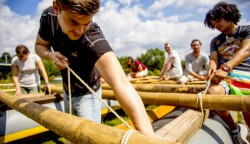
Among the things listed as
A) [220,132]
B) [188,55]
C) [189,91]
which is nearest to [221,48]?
[189,91]

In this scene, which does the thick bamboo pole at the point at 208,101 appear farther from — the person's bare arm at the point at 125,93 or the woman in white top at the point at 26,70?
the woman in white top at the point at 26,70

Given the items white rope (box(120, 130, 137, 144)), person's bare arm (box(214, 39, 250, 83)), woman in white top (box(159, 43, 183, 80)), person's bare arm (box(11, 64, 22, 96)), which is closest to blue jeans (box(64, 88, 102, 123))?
white rope (box(120, 130, 137, 144))

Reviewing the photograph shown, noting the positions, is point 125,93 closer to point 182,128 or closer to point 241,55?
point 182,128

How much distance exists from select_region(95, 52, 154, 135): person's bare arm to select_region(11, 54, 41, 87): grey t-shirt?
3703 mm

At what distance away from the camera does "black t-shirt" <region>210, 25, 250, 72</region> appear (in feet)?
8.23

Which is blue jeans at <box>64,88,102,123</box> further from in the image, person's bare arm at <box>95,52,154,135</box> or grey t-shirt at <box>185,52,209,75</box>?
grey t-shirt at <box>185,52,209,75</box>

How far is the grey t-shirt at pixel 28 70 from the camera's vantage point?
4.62 meters

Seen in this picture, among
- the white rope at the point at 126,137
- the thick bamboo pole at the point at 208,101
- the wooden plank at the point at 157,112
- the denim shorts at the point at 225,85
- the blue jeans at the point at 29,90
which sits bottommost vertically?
the wooden plank at the point at 157,112

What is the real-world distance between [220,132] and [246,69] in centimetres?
91

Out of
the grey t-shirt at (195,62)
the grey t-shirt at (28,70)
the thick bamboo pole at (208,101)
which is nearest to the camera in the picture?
the thick bamboo pole at (208,101)

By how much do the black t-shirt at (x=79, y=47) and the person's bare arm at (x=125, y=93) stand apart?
0.11m

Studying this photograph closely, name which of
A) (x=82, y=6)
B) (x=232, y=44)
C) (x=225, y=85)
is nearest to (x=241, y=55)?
(x=232, y=44)

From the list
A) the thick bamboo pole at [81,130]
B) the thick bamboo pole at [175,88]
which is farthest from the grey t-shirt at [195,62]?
the thick bamboo pole at [81,130]

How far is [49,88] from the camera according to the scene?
14.1ft
